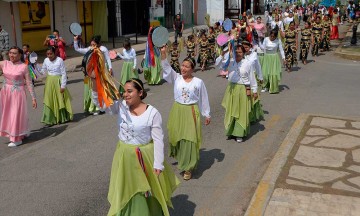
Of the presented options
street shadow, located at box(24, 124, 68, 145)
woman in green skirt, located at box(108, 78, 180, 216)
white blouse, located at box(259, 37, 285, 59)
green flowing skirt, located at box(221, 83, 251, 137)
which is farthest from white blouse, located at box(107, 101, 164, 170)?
white blouse, located at box(259, 37, 285, 59)

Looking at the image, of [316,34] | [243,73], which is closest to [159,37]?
[243,73]

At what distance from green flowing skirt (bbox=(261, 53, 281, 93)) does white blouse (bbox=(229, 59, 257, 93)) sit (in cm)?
431

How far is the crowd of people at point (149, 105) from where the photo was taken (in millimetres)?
4477

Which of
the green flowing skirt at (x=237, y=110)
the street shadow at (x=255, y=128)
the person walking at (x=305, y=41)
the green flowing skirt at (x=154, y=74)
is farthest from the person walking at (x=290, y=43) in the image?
the green flowing skirt at (x=237, y=110)

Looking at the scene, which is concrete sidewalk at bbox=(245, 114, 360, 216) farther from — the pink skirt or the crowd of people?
the pink skirt

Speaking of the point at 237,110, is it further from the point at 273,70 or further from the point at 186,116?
the point at 273,70

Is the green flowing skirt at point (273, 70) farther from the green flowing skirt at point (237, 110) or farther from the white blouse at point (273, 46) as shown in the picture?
the green flowing skirt at point (237, 110)

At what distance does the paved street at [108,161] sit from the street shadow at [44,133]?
20mm

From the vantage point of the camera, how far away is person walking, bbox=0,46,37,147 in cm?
808

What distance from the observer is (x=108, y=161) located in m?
7.24

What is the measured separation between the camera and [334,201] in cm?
556

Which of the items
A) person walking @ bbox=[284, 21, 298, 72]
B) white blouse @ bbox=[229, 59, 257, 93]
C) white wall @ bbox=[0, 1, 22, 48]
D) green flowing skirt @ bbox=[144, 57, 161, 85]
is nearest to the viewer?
white blouse @ bbox=[229, 59, 257, 93]

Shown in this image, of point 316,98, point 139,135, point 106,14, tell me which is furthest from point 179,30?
point 139,135

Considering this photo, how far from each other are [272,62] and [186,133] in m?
6.54
